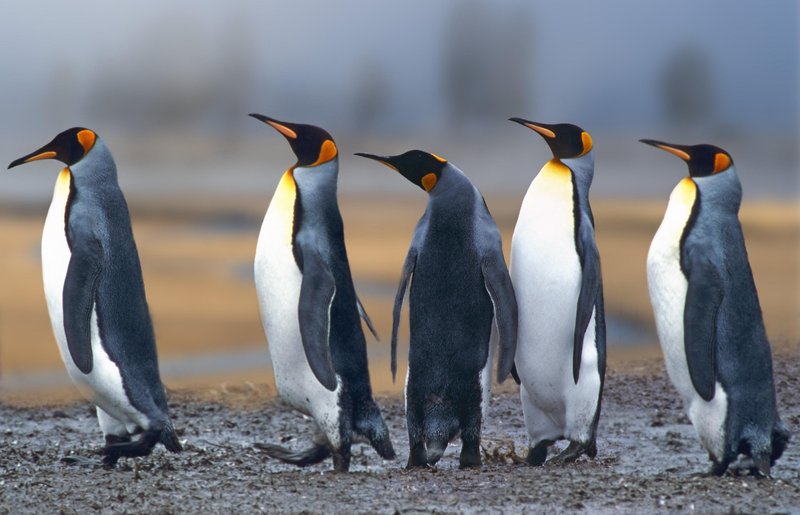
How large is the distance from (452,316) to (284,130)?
52.2 inches

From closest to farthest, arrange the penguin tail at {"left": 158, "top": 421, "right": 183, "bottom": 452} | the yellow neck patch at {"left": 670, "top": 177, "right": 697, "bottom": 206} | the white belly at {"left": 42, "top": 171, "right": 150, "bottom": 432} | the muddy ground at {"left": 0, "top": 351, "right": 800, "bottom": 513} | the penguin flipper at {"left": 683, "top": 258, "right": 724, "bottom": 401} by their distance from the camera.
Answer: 1. the muddy ground at {"left": 0, "top": 351, "right": 800, "bottom": 513}
2. the penguin flipper at {"left": 683, "top": 258, "right": 724, "bottom": 401}
3. the yellow neck patch at {"left": 670, "top": 177, "right": 697, "bottom": 206}
4. the white belly at {"left": 42, "top": 171, "right": 150, "bottom": 432}
5. the penguin tail at {"left": 158, "top": 421, "right": 183, "bottom": 452}

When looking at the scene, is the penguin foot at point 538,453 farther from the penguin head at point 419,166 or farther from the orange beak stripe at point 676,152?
the orange beak stripe at point 676,152

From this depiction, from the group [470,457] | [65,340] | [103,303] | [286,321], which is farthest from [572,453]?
[65,340]

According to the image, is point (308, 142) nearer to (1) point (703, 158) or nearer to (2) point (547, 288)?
(2) point (547, 288)

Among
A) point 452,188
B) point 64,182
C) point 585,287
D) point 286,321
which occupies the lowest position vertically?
point 286,321

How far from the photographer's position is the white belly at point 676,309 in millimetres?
5293

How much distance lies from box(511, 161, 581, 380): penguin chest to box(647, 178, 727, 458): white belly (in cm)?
41

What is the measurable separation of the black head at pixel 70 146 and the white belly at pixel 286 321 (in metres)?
1.13

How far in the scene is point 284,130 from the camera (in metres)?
5.76

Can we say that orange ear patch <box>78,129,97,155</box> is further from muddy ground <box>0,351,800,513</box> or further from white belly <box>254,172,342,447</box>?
muddy ground <box>0,351,800,513</box>

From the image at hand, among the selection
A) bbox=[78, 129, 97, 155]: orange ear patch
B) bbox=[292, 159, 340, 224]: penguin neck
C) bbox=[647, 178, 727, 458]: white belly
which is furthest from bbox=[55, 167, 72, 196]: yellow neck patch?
bbox=[647, 178, 727, 458]: white belly

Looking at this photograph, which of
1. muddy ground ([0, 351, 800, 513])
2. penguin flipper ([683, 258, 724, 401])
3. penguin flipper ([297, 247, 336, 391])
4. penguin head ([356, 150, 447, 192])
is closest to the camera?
muddy ground ([0, 351, 800, 513])

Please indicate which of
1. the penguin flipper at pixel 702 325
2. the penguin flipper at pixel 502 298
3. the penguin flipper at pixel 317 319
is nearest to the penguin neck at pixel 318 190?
the penguin flipper at pixel 317 319

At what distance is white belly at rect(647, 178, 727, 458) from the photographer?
208 inches
